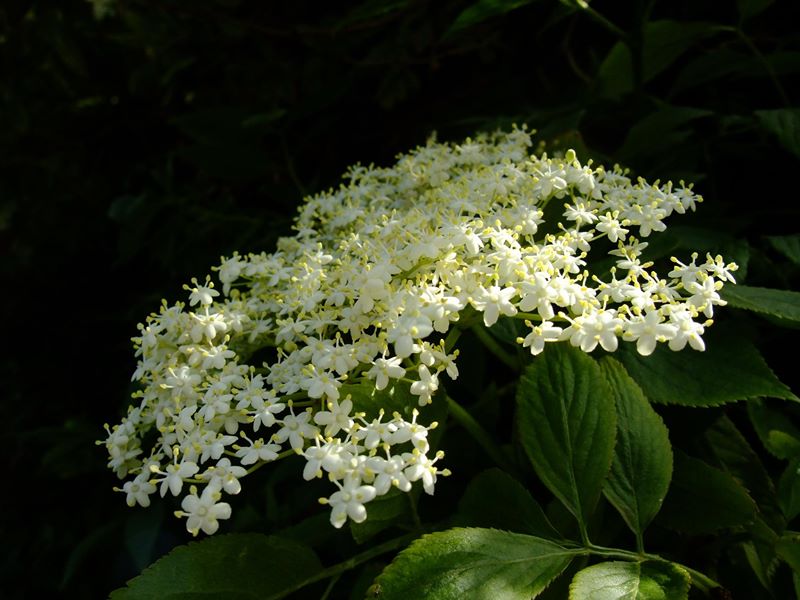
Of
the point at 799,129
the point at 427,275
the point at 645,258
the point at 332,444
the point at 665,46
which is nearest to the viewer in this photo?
the point at 332,444

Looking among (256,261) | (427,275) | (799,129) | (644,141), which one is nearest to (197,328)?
(256,261)

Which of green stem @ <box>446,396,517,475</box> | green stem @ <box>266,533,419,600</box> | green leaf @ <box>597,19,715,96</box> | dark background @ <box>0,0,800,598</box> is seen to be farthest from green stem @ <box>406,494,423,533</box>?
green leaf @ <box>597,19,715,96</box>

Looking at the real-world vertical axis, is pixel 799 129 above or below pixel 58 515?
above

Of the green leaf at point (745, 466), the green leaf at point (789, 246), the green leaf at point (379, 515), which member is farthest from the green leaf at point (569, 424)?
the green leaf at point (789, 246)

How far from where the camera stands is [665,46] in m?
1.28

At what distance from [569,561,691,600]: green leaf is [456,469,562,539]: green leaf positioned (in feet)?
0.26

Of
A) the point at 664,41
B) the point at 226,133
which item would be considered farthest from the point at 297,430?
the point at 226,133

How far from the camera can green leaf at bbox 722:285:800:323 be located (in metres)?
0.77

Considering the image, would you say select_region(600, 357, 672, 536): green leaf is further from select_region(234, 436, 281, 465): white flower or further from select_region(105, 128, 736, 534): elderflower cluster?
select_region(234, 436, 281, 465): white flower

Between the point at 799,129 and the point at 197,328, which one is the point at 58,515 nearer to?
the point at 197,328

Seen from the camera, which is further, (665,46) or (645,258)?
(665,46)

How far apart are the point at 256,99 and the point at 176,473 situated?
52.8 inches

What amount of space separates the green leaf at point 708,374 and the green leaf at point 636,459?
0.05 metres

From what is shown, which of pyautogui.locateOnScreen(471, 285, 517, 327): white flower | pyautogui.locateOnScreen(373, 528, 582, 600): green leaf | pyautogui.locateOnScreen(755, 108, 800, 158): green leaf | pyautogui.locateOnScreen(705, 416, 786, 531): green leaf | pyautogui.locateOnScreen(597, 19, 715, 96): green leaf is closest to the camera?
pyautogui.locateOnScreen(373, 528, 582, 600): green leaf
